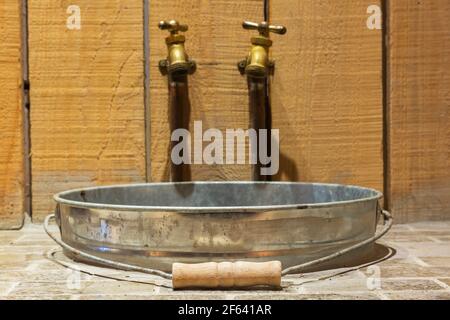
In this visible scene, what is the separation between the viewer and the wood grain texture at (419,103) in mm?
1445

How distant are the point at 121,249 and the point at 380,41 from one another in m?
0.81

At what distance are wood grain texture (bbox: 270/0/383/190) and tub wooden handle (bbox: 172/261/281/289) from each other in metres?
0.60

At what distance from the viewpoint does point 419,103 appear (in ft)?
4.75

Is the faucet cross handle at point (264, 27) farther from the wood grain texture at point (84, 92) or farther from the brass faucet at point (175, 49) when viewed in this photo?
the wood grain texture at point (84, 92)

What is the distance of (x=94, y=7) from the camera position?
1.43 m

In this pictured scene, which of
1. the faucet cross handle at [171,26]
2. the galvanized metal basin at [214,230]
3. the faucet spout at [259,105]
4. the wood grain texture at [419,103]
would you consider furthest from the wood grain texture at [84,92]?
the wood grain texture at [419,103]

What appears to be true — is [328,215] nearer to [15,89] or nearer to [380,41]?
[380,41]

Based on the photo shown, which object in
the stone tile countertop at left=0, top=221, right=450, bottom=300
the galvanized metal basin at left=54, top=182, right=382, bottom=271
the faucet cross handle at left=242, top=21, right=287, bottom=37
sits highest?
the faucet cross handle at left=242, top=21, right=287, bottom=37

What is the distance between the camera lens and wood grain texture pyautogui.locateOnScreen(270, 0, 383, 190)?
4.75ft

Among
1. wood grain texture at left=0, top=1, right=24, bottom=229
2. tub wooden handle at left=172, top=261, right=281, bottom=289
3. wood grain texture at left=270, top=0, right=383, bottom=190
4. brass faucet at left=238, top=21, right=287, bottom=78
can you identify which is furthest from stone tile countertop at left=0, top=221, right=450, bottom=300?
brass faucet at left=238, top=21, right=287, bottom=78

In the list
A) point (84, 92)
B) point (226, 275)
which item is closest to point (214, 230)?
point (226, 275)

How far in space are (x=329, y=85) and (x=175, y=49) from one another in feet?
1.23

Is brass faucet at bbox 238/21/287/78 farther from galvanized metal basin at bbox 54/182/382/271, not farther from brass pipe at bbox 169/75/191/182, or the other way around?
galvanized metal basin at bbox 54/182/382/271

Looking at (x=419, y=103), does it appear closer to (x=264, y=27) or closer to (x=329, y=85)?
(x=329, y=85)
